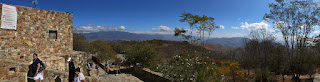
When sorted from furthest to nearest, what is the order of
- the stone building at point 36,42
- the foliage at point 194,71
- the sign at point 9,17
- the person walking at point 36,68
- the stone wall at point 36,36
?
the foliage at point 194,71, the stone wall at point 36,36, the sign at point 9,17, the stone building at point 36,42, the person walking at point 36,68

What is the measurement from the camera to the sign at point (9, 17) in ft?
26.1

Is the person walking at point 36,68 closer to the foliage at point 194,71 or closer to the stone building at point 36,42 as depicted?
the stone building at point 36,42

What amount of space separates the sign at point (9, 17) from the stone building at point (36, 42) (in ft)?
0.59

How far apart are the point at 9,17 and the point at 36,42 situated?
1904 millimetres

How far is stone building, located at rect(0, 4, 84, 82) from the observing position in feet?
21.3

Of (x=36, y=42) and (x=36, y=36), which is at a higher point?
(x=36, y=36)

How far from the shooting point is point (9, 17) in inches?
320

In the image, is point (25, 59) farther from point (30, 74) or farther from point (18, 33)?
point (30, 74)

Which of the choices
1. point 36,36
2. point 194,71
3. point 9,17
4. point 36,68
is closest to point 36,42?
point 36,36

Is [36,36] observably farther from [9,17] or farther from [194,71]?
[194,71]

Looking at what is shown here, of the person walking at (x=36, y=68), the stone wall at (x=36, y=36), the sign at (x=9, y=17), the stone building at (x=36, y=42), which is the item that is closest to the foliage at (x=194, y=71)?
the stone building at (x=36, y=42)

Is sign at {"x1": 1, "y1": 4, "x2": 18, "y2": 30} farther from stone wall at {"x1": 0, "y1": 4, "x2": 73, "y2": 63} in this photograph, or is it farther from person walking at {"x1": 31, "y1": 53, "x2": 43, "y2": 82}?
person walking at {"x1": 31, "y1": 53, "x2": 43, "y2": 82}

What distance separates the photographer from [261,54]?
24641 mm

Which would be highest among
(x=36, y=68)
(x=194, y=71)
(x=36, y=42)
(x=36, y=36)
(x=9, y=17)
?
(x=9, y=17)
